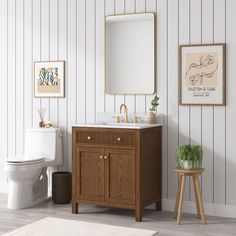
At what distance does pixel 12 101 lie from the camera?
539 cm

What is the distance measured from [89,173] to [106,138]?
370mm

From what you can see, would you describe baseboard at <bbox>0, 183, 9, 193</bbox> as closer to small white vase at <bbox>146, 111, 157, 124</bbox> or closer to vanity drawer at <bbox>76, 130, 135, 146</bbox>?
vanity drawer at <bbox>76, 130, 135, 146</bbox>

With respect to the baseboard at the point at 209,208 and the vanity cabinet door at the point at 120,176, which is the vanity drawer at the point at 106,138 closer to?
the vanity cabinet door at the point at 120,176

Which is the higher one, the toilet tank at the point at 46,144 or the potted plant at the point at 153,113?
the potted plant at the point at 153,113

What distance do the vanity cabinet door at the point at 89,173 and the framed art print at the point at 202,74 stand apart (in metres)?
0.97

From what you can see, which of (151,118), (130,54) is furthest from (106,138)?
(130,54)

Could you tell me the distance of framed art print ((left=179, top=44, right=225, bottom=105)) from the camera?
438 centimetres

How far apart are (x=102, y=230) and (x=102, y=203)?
0.50 meters

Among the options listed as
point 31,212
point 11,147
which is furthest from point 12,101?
point 31,212

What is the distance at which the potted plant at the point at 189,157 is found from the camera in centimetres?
412

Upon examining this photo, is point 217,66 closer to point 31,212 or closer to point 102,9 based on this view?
point 102,9

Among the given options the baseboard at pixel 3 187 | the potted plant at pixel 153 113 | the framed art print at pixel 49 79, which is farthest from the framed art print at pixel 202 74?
the baseboard at pixel 3 187

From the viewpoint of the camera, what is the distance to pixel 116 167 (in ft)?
13.9

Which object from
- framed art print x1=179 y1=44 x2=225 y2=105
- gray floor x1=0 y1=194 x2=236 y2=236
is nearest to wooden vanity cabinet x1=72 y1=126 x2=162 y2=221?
gray floor x1=0 y1=194 x2=236 y2=236
